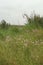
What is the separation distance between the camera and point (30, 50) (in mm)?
9797

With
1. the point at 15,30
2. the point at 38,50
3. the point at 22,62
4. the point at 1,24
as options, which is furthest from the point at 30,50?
the point at 1,24

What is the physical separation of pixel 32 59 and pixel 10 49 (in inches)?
32.5

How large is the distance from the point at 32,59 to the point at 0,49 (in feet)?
3.31

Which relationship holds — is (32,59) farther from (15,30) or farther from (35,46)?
(15,30)

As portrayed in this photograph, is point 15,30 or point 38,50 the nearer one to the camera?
point 38,50

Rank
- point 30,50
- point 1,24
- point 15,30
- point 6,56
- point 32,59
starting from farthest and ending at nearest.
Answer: point 1,24, point 15,30, point 30,50, point 32,59, point 6,56

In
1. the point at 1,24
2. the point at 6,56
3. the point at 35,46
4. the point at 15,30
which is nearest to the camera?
the point at 6,56

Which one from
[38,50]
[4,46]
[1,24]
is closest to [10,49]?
[4,46]

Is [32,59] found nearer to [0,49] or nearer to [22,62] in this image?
[22,62]

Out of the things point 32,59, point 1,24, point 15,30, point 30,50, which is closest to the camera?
point 32,59

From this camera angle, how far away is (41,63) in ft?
28.5

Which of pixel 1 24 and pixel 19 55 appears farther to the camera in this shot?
pixel 1 24

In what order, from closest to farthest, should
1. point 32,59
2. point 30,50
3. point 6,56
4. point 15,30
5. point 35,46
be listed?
1. point 6,56
2. point 32,59
3. point 30,50
4. point 35,46
5. point 15,30

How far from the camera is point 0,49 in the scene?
8625 mm
